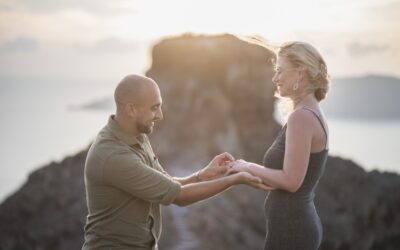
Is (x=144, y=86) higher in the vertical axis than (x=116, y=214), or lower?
higher

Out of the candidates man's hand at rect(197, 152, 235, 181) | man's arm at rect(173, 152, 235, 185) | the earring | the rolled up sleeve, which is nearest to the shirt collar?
the rolled up sleeve

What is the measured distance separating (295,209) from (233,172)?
0.65 meters

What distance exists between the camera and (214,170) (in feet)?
17.8

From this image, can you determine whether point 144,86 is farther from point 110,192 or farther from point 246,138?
point 246,138

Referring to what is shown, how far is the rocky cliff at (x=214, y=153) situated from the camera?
182 feet

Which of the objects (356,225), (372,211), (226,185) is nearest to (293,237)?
(226,185)

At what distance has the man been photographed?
4527 millimetres

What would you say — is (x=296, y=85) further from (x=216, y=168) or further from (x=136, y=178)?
(x=136, y=178)

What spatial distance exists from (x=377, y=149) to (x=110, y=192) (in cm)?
8293

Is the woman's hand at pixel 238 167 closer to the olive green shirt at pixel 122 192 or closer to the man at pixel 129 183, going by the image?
the man at pixel 129 183

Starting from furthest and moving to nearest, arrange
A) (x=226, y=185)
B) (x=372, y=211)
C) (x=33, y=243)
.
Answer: (x=372, y=211), (x=33, y=243), (x=226, y=185)

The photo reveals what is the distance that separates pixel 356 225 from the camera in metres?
60.8

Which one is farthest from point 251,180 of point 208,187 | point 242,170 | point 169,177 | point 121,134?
point 121,134

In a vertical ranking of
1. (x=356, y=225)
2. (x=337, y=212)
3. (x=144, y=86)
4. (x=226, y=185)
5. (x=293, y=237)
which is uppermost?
(x=144, y=86)
